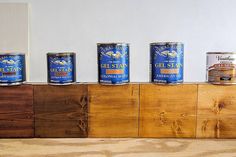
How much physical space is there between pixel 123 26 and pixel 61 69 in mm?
444

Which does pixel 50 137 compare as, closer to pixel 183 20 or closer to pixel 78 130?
pixel 78 130

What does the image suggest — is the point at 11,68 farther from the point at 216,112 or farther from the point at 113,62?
the point at 216,112

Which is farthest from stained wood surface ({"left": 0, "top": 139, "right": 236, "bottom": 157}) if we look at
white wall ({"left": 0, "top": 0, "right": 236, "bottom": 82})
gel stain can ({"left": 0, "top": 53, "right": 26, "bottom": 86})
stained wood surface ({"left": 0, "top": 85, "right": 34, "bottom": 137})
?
white wall ({"left": 0, "top": 0, "right": 236, "bottom": 82})

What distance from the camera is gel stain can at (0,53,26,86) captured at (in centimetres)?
90

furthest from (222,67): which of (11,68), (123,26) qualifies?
(11,68)

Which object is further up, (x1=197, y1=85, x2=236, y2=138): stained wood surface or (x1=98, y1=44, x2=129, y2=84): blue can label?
(x1=98, y1=44, x2=129, y2=84): blue can label

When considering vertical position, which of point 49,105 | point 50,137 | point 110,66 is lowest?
point 50,137

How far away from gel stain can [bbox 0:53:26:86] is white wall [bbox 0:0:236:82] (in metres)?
0.31

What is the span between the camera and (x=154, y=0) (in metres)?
1.22

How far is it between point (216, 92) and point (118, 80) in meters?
0.37

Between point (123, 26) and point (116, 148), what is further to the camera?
point (123, 26)

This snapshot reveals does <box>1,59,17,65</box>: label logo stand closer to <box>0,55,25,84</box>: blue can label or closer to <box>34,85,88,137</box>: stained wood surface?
<box>0,55,25,84</box>: blue can label

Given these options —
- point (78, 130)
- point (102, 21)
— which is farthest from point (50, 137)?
point (102, 21)

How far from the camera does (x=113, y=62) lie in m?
0.91
